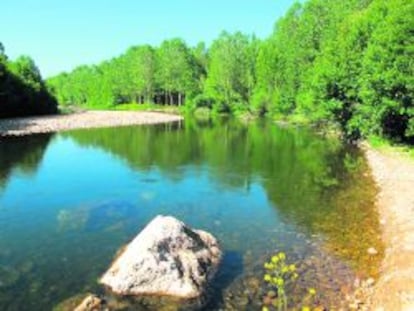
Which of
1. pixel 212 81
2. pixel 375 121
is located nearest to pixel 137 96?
pixel 212 81

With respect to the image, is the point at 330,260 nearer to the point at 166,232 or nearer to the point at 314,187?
the point at 166,232

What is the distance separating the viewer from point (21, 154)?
37.8m

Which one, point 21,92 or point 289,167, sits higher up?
point 21,92

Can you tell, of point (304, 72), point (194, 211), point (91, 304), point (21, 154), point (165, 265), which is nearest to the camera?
point (91, 304)

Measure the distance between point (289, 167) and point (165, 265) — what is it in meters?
20.6

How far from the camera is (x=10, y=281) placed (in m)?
12.9

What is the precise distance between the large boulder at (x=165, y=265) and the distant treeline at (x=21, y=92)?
69064 millimetres

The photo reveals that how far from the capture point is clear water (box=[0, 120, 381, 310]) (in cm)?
1316

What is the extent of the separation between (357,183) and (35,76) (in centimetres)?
8765

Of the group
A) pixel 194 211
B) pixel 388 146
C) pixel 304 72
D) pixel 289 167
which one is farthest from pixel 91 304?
pixel 304 72

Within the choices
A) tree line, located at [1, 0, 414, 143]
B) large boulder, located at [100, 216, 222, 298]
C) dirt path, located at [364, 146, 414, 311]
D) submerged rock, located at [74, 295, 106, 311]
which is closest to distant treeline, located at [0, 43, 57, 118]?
tree line, located at [1, 0, 414, 143]

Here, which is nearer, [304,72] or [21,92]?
[304,72]

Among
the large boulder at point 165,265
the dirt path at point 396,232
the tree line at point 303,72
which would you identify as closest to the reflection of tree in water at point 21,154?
the large boulder at point 165,265

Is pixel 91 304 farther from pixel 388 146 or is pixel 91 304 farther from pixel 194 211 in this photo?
pixel 388 146
